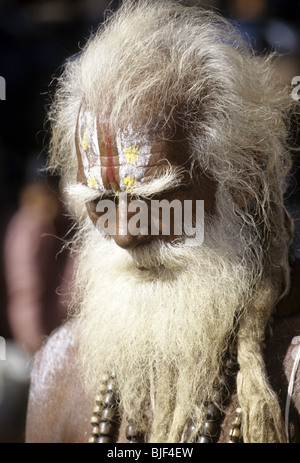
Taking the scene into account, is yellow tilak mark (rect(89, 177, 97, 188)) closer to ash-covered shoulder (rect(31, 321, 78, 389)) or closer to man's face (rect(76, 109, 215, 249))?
man's face (rect(76, 109, 215, 249))

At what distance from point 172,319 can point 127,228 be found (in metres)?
0.28

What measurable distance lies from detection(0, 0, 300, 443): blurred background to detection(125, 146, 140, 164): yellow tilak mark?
0.99 metres

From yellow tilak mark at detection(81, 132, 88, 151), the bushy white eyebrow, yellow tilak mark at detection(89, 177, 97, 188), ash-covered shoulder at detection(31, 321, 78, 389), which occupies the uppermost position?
yellow tilak mark at detection(81, 132, 88, 151)

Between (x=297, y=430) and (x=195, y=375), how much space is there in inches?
11.8

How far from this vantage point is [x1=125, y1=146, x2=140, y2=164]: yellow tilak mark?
1.65m

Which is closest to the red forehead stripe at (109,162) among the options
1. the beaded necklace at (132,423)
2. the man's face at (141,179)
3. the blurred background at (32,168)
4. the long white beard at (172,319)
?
the man's face at (141,179)

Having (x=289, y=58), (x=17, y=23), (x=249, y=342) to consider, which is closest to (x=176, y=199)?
(x=249, y=342)

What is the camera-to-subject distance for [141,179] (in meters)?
1.66

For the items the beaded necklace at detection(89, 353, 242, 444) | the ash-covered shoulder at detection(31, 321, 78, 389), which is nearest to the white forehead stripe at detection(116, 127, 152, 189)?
the beaded necklace at detection(89, 353, 242, 444)

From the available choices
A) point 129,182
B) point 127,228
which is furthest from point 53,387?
point 129,182

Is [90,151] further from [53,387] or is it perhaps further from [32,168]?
[32,168]

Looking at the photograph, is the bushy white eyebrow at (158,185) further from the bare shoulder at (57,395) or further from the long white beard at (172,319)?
the bare shoulder at (57,395)

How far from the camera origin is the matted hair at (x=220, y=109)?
5.42ft

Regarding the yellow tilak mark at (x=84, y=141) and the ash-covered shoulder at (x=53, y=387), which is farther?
the ash-covered shoulder at (x=53, y=387)
